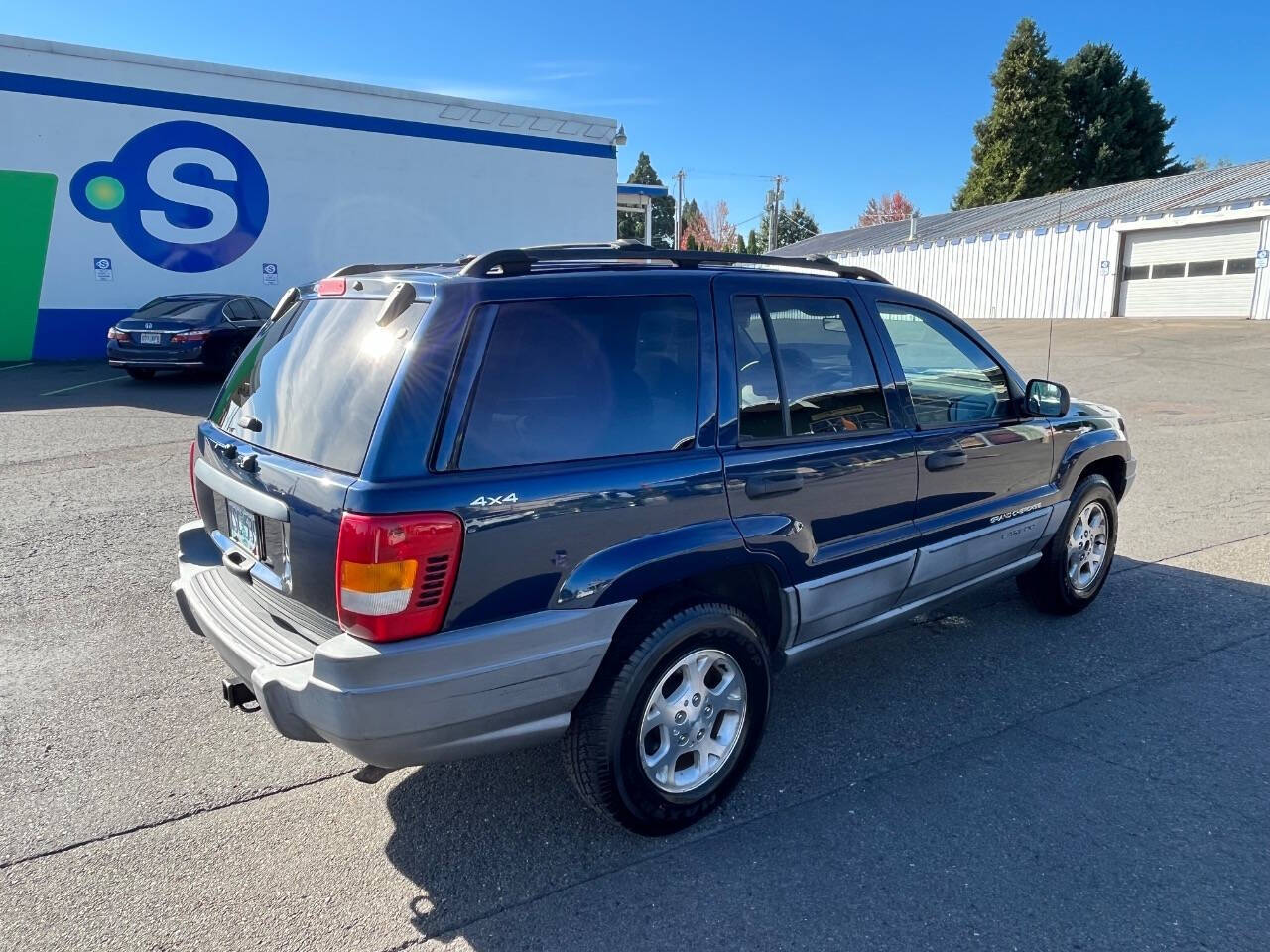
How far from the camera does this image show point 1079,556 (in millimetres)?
4773

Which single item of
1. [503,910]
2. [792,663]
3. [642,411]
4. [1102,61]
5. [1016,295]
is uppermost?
[1102,61]

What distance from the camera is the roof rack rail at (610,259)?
2723 mm

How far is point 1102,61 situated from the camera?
152ft

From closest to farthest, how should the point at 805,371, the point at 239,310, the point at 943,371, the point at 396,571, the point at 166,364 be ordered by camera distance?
the point at 396,571 → the point at 805,371 → the point at 943,371 → the point at 166,364 → the point at 239,310

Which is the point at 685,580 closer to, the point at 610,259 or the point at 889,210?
the point at 610,259

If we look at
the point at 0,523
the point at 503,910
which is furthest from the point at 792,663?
the point at 0,523

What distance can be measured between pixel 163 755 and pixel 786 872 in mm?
2411

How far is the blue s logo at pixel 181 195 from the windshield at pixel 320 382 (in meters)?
17.7

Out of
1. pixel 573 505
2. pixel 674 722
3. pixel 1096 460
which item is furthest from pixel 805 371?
pixel 1096 460

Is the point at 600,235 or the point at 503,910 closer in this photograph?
the point at 503,910

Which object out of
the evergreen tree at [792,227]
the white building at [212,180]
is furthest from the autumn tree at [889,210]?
the white building at [212,180]

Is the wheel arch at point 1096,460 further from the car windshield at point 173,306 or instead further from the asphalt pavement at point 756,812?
the car windshield at point 173,306

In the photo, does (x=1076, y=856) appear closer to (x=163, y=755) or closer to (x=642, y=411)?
(x=642, y=411)

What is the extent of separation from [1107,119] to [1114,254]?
25381 mm
